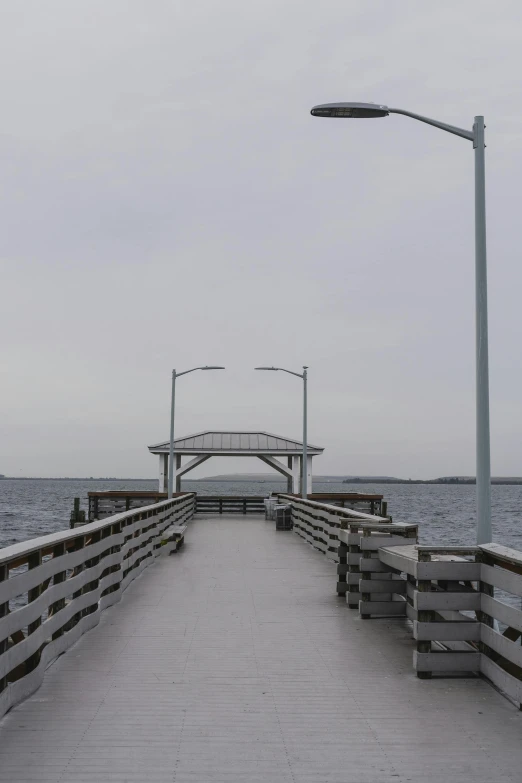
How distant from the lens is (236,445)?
41031 millimetres

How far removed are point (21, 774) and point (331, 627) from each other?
4.99 meters

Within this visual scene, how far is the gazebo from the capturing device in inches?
1588

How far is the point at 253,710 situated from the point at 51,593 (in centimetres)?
198

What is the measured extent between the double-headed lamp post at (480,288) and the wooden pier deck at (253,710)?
1646 mm

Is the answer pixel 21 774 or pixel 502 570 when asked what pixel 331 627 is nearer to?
pixel 502 570

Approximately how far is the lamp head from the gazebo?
30.7 m

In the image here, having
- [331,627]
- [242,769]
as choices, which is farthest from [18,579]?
[331,627]

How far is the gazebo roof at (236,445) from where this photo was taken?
4038 cm

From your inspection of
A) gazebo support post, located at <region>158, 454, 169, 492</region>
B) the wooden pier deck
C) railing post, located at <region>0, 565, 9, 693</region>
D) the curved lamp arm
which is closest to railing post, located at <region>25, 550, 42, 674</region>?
the wooden pier deck

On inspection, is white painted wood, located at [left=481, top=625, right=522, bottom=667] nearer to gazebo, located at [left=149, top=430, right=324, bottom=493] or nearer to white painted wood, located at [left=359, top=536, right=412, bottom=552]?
white painted wood, located at [left=359, top=536, right=412, bottom=552]

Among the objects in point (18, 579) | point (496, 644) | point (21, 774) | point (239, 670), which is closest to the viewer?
point (21, 774)

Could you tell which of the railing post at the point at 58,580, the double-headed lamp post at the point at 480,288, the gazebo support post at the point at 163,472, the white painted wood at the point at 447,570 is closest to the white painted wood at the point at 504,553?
the white painted wood at the point at 447,570

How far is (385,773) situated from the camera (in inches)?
185

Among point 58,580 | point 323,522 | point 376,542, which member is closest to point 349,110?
point 376,542
